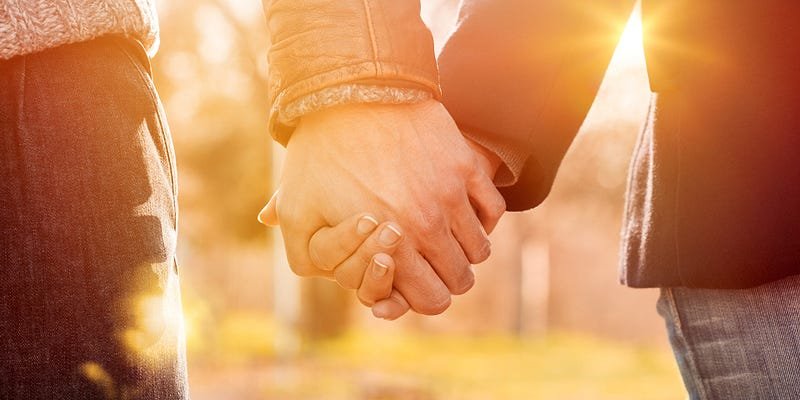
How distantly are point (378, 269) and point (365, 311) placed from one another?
922 inches

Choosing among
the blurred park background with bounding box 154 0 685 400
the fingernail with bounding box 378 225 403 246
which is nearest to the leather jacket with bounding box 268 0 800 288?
the fingernail with bounding box 378 225 403 246

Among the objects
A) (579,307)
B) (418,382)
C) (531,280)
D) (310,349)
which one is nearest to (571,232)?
(579,307)

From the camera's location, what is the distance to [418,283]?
1.83 m

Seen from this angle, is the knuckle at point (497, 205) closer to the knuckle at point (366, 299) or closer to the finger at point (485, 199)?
the finger at point (485, 199)

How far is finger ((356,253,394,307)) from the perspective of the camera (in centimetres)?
177

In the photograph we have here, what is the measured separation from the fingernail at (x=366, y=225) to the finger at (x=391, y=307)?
0.18 m

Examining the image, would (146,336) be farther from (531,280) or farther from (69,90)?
(531,280)

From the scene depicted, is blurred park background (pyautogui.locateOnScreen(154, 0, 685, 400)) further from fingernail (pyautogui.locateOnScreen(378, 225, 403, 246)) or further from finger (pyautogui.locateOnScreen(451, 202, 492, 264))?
fingernail (pyautogui.locateOnScreen(378, 225, 403, 246))

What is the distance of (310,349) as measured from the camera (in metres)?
15.3

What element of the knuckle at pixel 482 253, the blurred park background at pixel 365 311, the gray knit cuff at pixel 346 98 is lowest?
the blurred park background at pixel 365 311

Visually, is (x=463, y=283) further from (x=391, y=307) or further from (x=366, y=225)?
(x=366, y=225)

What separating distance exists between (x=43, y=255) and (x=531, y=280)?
70.3 feet

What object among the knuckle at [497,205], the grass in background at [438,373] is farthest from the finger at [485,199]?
the grass in background at [438,373]

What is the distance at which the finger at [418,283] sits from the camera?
5.93 ft
